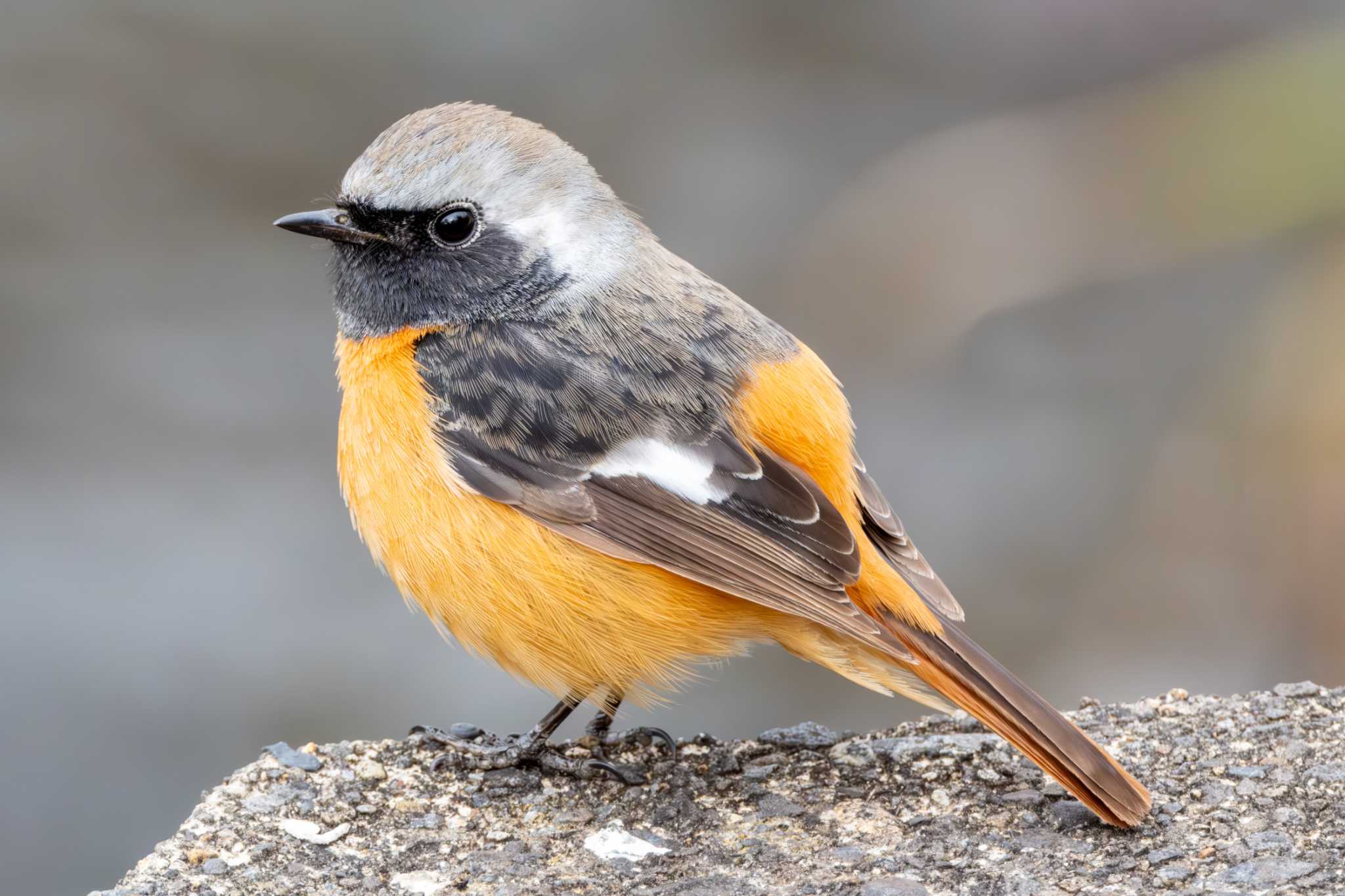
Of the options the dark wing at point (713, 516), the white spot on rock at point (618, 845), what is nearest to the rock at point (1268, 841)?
the dark wing at point (713, 516)

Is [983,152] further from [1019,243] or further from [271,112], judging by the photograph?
[271,112]

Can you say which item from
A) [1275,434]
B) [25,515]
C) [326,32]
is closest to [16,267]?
[25,515]

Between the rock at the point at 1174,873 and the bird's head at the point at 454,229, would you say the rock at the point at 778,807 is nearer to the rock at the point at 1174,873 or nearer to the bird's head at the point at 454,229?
the rock at the point at 1174,873

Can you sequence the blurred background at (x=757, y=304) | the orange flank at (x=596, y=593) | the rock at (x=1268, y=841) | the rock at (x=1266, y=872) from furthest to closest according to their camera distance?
the blurred background at (x=757, y=304)
the orange flank at (x=596, y=593)
the rock at (x=1268, y=841)
the rock at (x=1266, y=872)

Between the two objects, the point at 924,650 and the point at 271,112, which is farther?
the point at 271,112

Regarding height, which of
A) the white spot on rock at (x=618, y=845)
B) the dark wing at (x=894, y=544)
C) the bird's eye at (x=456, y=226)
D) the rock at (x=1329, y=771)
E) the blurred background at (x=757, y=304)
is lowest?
the white spot on rock at (x=618, y=845)

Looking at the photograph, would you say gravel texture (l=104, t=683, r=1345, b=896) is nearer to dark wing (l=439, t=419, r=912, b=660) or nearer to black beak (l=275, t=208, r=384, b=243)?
dark wing (l=439, t=419, r=912, b=660)
